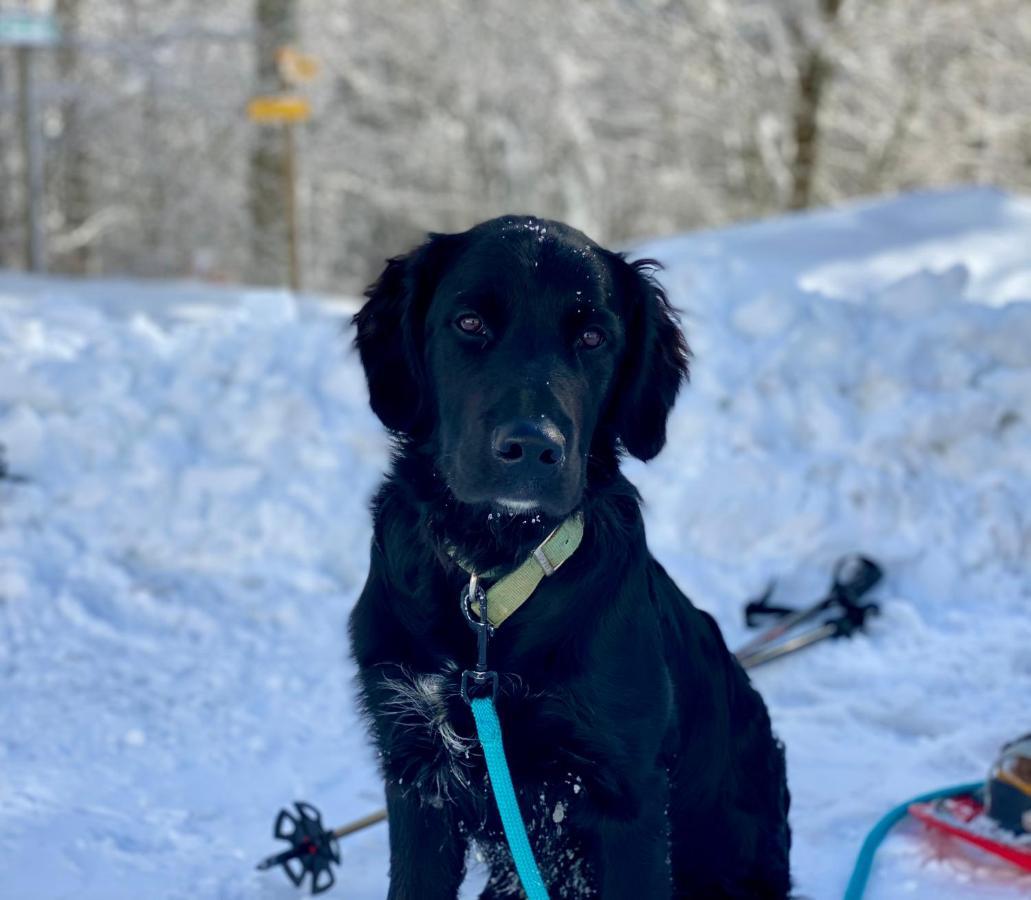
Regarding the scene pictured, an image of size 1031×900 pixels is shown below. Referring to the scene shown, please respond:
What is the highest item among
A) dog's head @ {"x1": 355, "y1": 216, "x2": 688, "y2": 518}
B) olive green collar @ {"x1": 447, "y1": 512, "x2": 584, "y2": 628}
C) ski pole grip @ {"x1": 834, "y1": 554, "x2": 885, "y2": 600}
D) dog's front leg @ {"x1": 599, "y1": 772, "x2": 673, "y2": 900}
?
ski pole grip @ {"x1": 834, "y1": 554, "x2": 885, "y2": 600}

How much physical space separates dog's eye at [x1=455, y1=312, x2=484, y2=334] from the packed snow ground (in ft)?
5.02

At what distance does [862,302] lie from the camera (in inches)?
254

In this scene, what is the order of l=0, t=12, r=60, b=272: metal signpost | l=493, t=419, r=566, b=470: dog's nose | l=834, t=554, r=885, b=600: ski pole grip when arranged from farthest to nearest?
l=0, t=12, r=60, b=272: metal signpost, l=834, t=554, r=885, b=600: ski pole grip, l=493, t=419, r=566, b=470: dog's nose

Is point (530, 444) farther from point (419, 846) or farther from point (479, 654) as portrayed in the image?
point (419, 846)

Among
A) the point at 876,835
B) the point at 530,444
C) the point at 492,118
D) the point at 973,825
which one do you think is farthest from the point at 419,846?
the point at 492,118

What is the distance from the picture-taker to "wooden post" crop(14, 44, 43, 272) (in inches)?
426

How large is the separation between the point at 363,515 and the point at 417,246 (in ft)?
9.90

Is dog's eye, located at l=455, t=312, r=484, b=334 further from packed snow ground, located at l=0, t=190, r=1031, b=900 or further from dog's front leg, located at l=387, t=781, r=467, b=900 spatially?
packed snow ground, located at l=0, t=190, r=1031, b=900

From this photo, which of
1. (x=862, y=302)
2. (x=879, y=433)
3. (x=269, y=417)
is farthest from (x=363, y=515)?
(x=862, y=302)

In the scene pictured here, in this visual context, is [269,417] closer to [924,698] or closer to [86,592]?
[86,592]

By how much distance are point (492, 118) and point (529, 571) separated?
17.0 m

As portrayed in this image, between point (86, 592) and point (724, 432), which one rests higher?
point (724, 432)

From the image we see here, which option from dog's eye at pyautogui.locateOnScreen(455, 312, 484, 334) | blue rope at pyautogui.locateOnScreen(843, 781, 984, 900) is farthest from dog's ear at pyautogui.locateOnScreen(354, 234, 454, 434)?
blue rope at pyautogui.locateOnScreen(843, 781, 984, 900)

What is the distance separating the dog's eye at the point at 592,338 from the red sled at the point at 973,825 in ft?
5.40
